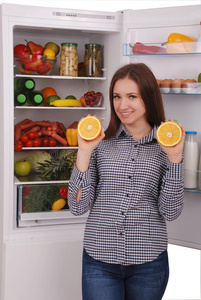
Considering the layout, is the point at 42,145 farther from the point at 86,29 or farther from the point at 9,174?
the point at 86,29

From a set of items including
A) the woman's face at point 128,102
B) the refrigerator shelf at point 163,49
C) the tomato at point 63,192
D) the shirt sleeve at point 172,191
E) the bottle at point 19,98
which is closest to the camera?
the shirt sleeve at point 172,191

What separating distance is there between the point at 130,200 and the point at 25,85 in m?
1.44

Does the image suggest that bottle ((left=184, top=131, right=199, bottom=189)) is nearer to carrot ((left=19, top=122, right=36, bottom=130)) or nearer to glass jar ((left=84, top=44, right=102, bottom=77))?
glass jar ((left=84, top=44, right=102, bottom=77))

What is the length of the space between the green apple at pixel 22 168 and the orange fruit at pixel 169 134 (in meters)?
1.39

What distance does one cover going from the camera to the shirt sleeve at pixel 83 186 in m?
1.96

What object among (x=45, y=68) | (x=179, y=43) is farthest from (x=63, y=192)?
(x=179, y=43)

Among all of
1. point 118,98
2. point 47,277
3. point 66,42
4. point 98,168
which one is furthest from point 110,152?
point 66,42

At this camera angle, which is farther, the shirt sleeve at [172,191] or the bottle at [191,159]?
the bottle at [191,159]

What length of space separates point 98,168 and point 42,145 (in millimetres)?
1213

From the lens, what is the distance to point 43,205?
315 cm

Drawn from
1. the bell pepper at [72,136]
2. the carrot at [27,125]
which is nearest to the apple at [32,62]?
the carrot at [27,125]

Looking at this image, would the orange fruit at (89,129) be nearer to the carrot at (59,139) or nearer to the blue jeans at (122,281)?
the blue jeans at (122,281)

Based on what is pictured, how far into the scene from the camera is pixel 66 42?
3.36m

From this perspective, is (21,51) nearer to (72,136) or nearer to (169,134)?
(72,136)
